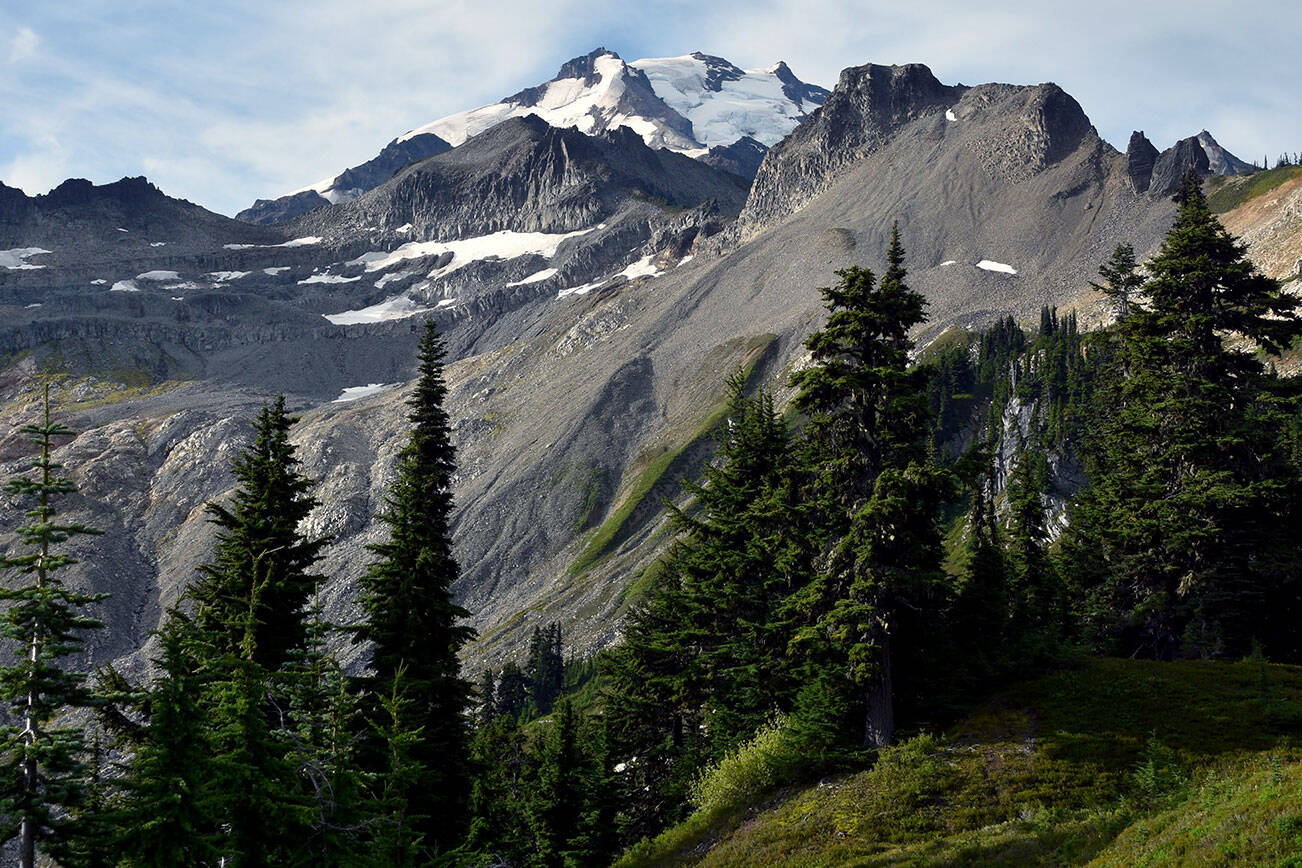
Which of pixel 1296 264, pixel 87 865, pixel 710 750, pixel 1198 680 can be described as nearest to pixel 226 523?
pixel 87 865

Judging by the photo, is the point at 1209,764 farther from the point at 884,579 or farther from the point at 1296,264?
the point at 1296,264

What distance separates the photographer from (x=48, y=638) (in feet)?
43.3

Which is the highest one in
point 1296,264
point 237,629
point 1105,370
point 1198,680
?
point 1296,264

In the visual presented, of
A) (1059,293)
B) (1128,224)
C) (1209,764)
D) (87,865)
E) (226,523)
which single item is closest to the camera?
(87,865)

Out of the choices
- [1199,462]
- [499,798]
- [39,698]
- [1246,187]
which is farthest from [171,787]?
[1246,187]

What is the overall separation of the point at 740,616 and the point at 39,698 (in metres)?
22.1

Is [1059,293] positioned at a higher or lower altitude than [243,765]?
higher

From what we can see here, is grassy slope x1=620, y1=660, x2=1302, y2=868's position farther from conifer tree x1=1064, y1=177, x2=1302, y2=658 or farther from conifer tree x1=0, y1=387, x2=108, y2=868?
conifer tree x1=0, y1=387, x2=108, y2=868

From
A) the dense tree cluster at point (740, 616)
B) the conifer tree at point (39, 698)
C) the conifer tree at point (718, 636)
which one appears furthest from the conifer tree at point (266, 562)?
the conifer tree at point (718, 636)

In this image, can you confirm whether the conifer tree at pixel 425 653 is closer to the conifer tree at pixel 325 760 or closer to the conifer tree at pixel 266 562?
the conifer tree at pixel 266 562

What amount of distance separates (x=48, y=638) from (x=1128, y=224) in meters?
213

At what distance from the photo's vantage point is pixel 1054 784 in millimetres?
20797

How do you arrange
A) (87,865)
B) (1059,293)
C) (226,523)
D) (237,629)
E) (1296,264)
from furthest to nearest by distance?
1. (1059,293)
2. (1296,264)
3. (226,523)
4. (237,629)
5. (87,865)

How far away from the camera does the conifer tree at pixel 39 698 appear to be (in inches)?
478
